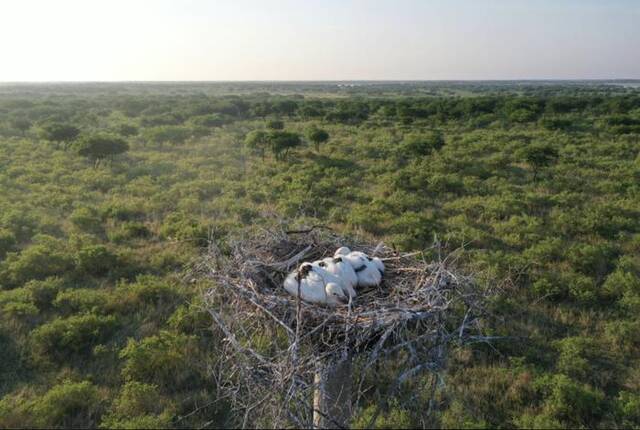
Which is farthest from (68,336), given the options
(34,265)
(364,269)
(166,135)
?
(166,135)

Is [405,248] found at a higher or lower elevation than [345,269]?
lower

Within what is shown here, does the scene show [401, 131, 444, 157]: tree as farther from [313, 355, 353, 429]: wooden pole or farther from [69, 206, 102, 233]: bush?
[313, 355, 353, 429]: wooden pole

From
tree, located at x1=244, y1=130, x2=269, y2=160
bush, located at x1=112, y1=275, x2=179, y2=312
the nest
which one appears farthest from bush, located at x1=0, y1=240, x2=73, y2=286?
tree, located at x1=244, y1=130, x2=269, y2=160

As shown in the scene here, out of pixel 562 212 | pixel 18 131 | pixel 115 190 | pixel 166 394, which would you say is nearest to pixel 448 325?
pixel 166 394

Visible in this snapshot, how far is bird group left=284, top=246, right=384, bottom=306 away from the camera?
4180mm

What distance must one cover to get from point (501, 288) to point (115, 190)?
11.9m

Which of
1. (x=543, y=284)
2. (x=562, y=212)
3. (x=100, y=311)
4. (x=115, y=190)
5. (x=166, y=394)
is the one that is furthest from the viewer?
(x=115, y=190)

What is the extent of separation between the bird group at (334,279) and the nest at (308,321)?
10cm

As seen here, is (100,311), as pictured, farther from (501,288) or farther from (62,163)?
(62,163)

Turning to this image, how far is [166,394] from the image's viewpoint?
513 centimetres

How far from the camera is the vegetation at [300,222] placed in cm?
492

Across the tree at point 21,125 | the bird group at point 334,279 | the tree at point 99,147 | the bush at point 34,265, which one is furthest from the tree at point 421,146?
the tree at point 21,125

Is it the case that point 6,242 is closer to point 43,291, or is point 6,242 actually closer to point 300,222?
point 43,291

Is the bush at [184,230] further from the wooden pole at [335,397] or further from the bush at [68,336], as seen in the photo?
the wooden pole at [335,397]
